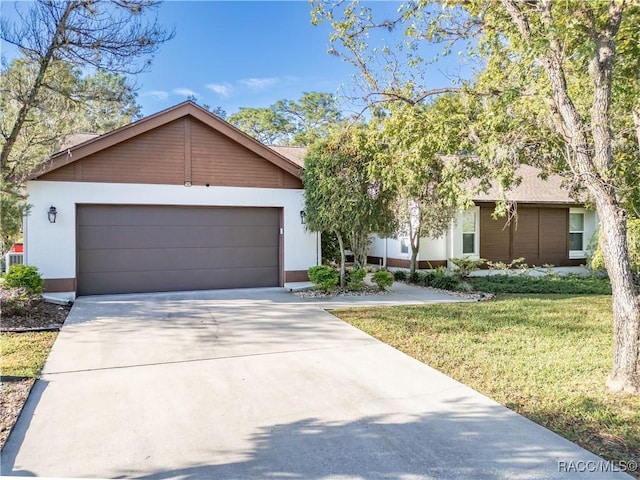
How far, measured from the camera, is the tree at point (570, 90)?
4.49m

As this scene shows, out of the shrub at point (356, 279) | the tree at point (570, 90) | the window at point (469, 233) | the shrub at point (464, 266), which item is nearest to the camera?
the tree at point (570, 90)

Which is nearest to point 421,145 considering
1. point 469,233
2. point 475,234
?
point 469,233

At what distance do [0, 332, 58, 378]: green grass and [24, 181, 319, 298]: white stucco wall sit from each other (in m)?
3.41

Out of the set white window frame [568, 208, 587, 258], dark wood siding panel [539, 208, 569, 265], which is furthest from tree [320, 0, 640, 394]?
white window frame [568, 208, 587, 258]

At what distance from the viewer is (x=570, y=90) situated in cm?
752

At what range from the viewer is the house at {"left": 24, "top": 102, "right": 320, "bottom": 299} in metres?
9.79

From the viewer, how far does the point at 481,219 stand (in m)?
15.2

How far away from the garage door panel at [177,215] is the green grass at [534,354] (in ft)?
13.7

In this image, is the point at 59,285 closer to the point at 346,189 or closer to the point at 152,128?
the point at 152,128

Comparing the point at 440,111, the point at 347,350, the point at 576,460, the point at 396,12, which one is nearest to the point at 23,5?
the point at 396,12

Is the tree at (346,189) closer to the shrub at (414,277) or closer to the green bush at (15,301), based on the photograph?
the shrub at (414,277)

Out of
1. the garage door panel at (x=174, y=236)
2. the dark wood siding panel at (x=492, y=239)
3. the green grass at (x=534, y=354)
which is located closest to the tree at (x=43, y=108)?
the garage door panel at (x=174, y=236)

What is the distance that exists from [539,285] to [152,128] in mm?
11207

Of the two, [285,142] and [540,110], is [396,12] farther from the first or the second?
[285,142]
